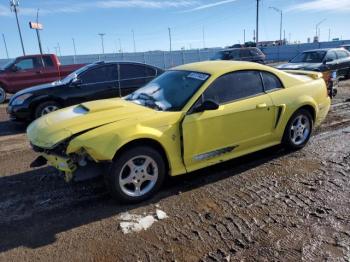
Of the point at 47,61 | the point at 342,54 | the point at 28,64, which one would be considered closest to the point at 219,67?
the point at 47,61

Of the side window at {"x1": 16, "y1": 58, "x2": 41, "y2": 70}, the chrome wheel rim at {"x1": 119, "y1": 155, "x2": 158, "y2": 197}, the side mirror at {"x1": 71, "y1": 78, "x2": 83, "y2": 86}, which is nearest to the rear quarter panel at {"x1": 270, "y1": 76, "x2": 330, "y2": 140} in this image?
the chrome wheel rim at {"x1": 119, "y1": 155, "x2": 158, "y2": 197}

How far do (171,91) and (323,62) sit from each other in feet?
32.6

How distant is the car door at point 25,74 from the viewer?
13.3 metres

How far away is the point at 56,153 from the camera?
390 cm

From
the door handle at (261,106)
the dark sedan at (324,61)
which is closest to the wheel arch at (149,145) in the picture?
the door handle at (261,106)

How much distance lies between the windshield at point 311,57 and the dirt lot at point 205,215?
28.2 ft

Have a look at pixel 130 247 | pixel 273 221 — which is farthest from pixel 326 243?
pixel 130 247

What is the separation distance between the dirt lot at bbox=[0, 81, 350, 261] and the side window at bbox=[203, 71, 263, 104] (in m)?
1.11

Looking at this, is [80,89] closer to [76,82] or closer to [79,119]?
[76,82]

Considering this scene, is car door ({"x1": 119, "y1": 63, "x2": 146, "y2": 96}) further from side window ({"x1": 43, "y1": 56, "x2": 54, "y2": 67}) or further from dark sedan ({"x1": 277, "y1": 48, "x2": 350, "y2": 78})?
side window ({"x1": 43, "y1": 56, "x2": 54, "y2": 67})

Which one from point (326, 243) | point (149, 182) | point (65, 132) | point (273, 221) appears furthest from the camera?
point (149, 182)

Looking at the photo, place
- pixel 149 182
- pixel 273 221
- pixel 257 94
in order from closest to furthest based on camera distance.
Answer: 1. pixel 273 221
2. pixel 149 182
3. pixel 257 94

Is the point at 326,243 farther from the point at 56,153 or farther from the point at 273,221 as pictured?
the point at 56,153

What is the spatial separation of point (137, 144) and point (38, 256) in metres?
1.55
